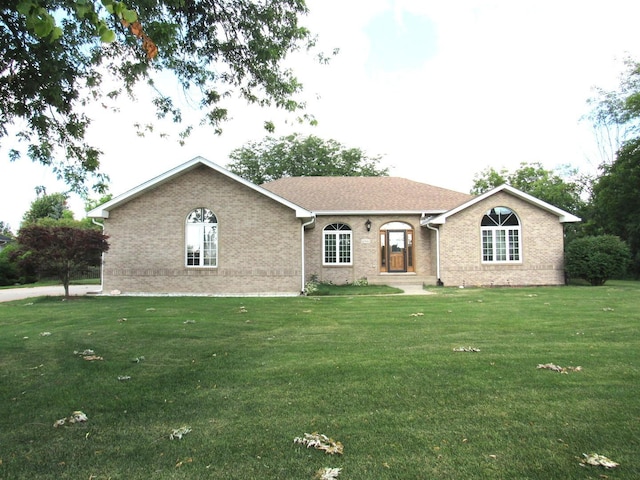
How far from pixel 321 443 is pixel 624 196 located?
3037 cm

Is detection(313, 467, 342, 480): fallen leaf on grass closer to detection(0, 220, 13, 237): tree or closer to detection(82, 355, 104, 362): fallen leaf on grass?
detection(82, 355, 104, 362): fallen leaf on grass

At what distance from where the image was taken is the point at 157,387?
458cm

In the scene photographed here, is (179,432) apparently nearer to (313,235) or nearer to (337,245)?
(313,235)

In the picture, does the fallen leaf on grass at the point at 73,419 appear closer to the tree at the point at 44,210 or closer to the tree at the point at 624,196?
the tree at the point at 624,196

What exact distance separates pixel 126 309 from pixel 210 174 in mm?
7016

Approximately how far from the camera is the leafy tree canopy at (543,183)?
36281 mm

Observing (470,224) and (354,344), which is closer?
(354,344)

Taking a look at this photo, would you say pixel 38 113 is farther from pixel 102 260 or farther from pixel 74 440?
pixel 102 260

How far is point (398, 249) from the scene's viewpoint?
67.1ft

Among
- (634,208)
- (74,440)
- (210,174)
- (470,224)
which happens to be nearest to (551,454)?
(74,440)

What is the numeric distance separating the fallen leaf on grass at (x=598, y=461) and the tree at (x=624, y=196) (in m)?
28.5

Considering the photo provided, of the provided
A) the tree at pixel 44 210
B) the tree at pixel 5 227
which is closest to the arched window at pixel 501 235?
the tree at pixel 44 210

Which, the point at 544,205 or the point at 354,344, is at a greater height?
the point at 544,205

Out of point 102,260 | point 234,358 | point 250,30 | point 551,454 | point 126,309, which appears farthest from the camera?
point 102,260
